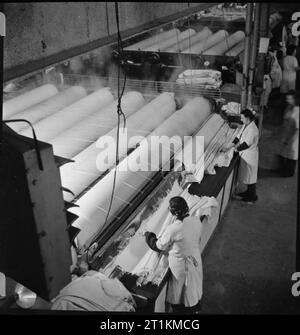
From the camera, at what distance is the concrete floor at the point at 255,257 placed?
393 centimetres

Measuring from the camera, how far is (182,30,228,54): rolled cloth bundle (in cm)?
646

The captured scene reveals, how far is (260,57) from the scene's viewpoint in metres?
6.43

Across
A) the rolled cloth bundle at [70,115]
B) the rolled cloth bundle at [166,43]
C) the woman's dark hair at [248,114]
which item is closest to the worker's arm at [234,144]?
the woman's dark hair at [248,114]

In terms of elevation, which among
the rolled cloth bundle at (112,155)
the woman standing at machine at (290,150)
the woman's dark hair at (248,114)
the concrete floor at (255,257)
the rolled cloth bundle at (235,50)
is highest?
the rolled cloth bundle at (235,50)

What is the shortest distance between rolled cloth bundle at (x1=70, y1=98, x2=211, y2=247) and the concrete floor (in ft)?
4.97

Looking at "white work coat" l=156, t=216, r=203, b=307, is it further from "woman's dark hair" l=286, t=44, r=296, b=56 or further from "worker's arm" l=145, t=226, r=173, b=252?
"woman's dark hair" l=286, t=44, r=296, b=56

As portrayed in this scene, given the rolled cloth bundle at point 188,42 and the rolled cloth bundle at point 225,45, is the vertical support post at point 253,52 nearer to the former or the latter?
the rolled cloth bundle at point 225,45

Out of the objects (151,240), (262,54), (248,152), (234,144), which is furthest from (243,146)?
(151,240)

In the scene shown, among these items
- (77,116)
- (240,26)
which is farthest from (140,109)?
(240,26)

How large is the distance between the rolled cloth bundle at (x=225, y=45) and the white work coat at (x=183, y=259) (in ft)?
12.2

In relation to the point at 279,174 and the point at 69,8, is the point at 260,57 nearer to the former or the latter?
the point at 279,174

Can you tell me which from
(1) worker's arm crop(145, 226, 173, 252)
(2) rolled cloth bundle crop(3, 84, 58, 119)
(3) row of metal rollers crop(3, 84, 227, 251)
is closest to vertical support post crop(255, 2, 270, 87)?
(3) row of metal rollers crop(3, 84, 227, 251)

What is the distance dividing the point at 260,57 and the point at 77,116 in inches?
152

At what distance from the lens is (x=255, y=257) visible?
179 inches
